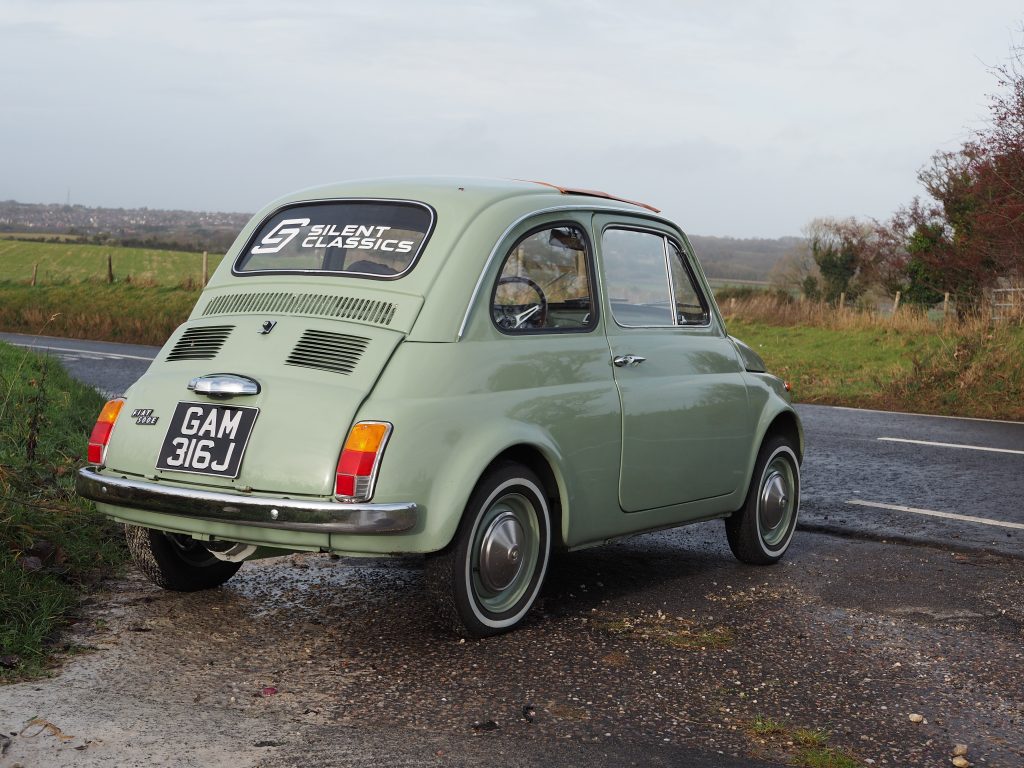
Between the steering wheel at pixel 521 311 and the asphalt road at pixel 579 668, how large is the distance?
133 cm

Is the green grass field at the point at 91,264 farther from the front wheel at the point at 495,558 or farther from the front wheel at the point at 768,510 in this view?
the front wheel at the point at 495,558

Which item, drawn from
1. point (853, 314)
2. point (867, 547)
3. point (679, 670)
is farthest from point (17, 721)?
point (853, 314)

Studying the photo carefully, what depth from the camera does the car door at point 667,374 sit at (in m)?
5.69

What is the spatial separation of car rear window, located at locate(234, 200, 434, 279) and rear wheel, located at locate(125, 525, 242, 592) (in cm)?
131

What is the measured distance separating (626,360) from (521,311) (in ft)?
2.10

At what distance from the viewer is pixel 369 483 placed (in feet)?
14.6

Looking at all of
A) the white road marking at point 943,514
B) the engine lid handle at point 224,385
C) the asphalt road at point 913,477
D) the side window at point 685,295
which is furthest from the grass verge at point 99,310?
the engine lid handle at point 224,385

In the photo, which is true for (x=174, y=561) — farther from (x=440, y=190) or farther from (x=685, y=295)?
(x=685, y=295)

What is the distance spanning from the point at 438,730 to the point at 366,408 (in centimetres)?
128

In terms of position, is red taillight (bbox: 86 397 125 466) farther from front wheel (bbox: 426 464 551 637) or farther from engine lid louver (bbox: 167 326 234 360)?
front wheel (bbox: 426 464 551 637)

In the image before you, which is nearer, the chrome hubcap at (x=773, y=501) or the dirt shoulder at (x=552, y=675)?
the dirt shoulder at (x=552, y=675)

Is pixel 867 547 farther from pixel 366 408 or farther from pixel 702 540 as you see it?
pixel 366 408

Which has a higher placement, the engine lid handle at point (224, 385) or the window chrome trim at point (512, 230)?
the window chrome trim at point (512, 230)

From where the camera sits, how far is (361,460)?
446 centimetres
